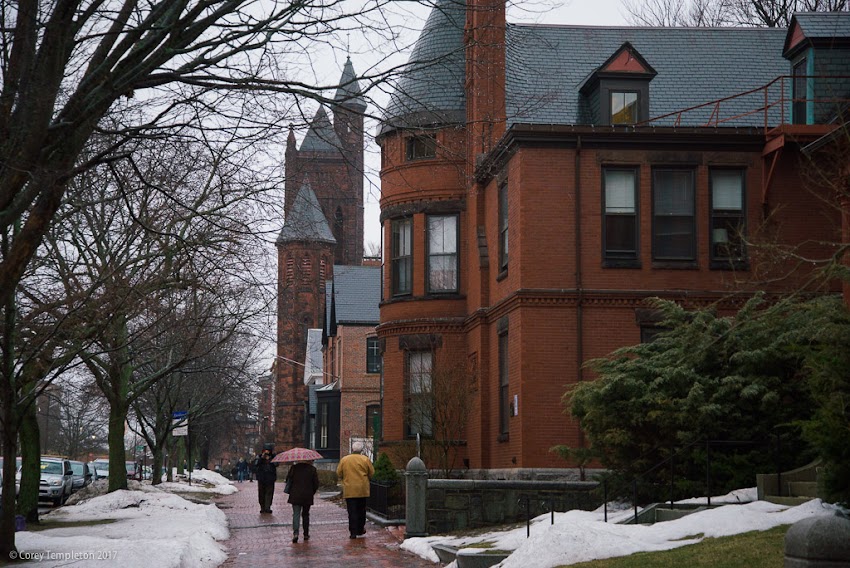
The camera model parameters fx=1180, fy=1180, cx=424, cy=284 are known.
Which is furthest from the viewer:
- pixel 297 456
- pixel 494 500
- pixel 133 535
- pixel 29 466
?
pixel 29 466

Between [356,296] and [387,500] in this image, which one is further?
[356,296]

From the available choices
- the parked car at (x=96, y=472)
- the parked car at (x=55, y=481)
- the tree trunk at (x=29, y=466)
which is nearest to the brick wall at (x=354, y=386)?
the parked car at (x=96, y=472)

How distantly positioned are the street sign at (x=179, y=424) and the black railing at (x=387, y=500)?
15819 millimetres

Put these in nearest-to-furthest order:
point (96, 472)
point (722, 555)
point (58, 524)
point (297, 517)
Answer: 1. point (722, 555)
2. point (297, 517)
3. point (58, 524)
4. point (96, 472)

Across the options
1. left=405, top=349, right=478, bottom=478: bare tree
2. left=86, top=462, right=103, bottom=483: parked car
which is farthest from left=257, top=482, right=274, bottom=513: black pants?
left=86, top=462, right=103, bottom=483: parked car

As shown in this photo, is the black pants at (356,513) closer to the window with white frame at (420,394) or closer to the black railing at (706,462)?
the black railing at (706,462)

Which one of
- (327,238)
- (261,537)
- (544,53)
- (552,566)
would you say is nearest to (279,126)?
(552,566)

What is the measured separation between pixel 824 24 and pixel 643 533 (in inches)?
606

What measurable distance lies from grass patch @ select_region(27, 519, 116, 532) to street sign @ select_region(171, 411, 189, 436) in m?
Result: 17.3

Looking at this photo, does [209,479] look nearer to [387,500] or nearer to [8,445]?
[387,500]

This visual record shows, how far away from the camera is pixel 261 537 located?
22516mm

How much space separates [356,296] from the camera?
6406cm

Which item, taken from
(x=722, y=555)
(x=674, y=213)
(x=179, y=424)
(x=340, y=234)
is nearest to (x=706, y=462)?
(x=722, y=555)

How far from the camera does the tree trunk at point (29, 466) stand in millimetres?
22688
